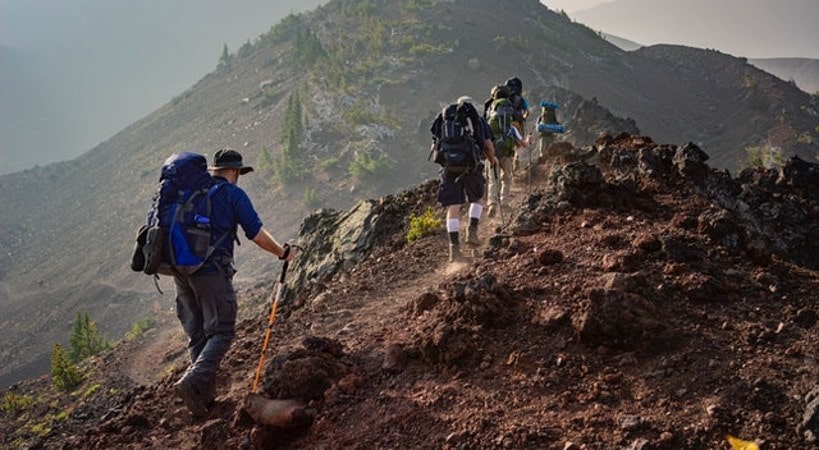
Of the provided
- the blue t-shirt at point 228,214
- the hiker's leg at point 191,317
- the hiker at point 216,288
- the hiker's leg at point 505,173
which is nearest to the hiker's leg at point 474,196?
the hiker's leg at point 505,173

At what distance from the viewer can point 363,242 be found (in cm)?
1199

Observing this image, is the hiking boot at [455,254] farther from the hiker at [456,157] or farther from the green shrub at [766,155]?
the green shrub at [766,155]

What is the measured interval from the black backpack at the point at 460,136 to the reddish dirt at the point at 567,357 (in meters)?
1.50

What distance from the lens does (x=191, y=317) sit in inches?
220

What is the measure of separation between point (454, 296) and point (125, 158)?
281 feet

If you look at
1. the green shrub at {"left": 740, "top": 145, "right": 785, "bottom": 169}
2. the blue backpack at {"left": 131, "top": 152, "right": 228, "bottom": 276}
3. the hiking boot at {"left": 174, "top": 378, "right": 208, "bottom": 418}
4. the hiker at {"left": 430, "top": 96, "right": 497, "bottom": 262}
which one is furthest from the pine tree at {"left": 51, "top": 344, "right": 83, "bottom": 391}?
the green shrub at {"left": 740, "top": 145, "right": 785, "bottom": 169}

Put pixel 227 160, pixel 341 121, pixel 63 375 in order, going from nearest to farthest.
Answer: pixel 227 160 → pixel 63 375 → pixel 341 121

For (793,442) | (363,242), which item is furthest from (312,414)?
(363,242)

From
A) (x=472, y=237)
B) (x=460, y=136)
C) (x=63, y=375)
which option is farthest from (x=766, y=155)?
(x=63, y=375)

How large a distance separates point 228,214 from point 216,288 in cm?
69

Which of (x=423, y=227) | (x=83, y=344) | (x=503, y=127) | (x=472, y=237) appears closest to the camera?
(x=472, y=237)

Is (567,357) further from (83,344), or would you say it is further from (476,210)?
(83,344)

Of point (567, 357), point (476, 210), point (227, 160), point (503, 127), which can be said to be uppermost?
point (227, 160)

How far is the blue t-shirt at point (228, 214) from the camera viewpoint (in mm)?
5270
